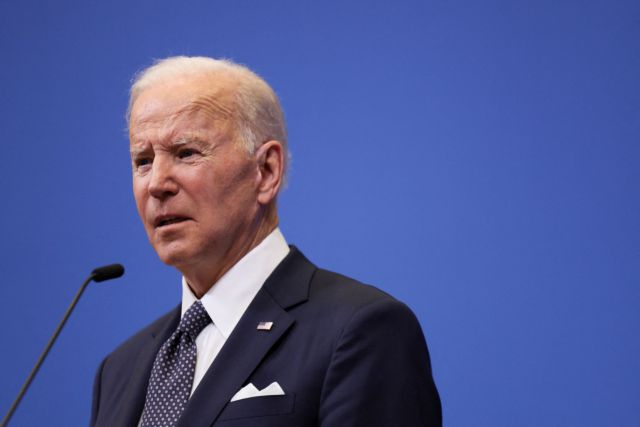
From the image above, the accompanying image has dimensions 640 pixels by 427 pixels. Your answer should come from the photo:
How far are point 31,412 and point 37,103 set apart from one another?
40.3 inches

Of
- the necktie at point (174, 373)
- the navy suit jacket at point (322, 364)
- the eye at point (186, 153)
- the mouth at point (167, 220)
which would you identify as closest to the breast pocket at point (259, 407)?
the navy suit jacket at point (322, 364)

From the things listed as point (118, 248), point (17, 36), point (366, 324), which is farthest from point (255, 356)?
point (17, 36)

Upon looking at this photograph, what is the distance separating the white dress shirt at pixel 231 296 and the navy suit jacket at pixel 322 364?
0.03m

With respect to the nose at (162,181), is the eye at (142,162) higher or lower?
higher

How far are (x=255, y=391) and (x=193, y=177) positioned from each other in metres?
0.41

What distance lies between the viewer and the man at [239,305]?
5.13 ft

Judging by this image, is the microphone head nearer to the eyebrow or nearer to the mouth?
the mouth

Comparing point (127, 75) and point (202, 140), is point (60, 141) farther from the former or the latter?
point (202, 140)

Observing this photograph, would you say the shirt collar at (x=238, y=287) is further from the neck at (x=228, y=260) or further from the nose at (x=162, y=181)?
the nose at (x=162, y=181)

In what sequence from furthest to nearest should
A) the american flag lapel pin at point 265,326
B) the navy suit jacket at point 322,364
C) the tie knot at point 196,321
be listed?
the tie knot at point 196,321 → the american flag lapel pin at point 265,326 → the navy suit jacket at point 322,364

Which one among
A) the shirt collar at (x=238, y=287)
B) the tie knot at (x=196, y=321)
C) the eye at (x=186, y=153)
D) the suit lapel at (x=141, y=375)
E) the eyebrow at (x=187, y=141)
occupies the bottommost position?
the suit lapel at (x=141, y=375)

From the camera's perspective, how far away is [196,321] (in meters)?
1.81

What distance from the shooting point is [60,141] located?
3.21m

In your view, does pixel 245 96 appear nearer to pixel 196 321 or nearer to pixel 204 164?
pixel 204 164
